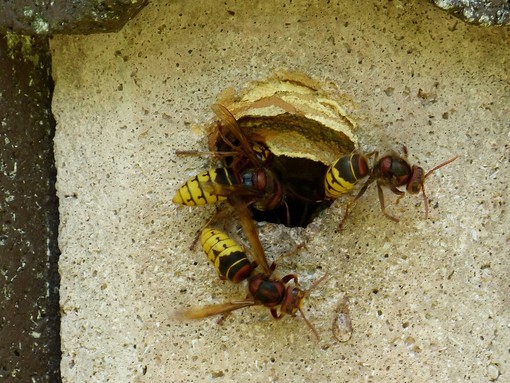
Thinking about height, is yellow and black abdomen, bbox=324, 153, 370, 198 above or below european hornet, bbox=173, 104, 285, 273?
above

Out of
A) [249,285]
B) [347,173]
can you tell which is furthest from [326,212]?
[249,285]

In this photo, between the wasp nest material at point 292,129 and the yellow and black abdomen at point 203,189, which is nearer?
the yellow and black abdomen at point 203,189

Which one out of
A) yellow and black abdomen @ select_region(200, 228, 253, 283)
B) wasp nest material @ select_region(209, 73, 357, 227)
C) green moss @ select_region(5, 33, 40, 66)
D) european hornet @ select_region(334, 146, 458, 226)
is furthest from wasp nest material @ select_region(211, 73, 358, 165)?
green moss @ select_region(5, 33, 40, 66)

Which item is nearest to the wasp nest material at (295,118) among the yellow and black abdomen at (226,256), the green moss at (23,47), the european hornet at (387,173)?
the european hornet at (387,173)

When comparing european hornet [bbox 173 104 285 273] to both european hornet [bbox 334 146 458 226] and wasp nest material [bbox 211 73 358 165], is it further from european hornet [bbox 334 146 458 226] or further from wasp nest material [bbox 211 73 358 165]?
european hornet [bbox 334 146 458 226]

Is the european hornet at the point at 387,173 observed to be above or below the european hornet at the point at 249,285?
above

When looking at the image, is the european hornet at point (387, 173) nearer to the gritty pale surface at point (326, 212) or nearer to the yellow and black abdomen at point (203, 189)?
the gritty pale surface at point (326, 212)

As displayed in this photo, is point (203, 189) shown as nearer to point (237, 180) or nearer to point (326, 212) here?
point (237, 180)
